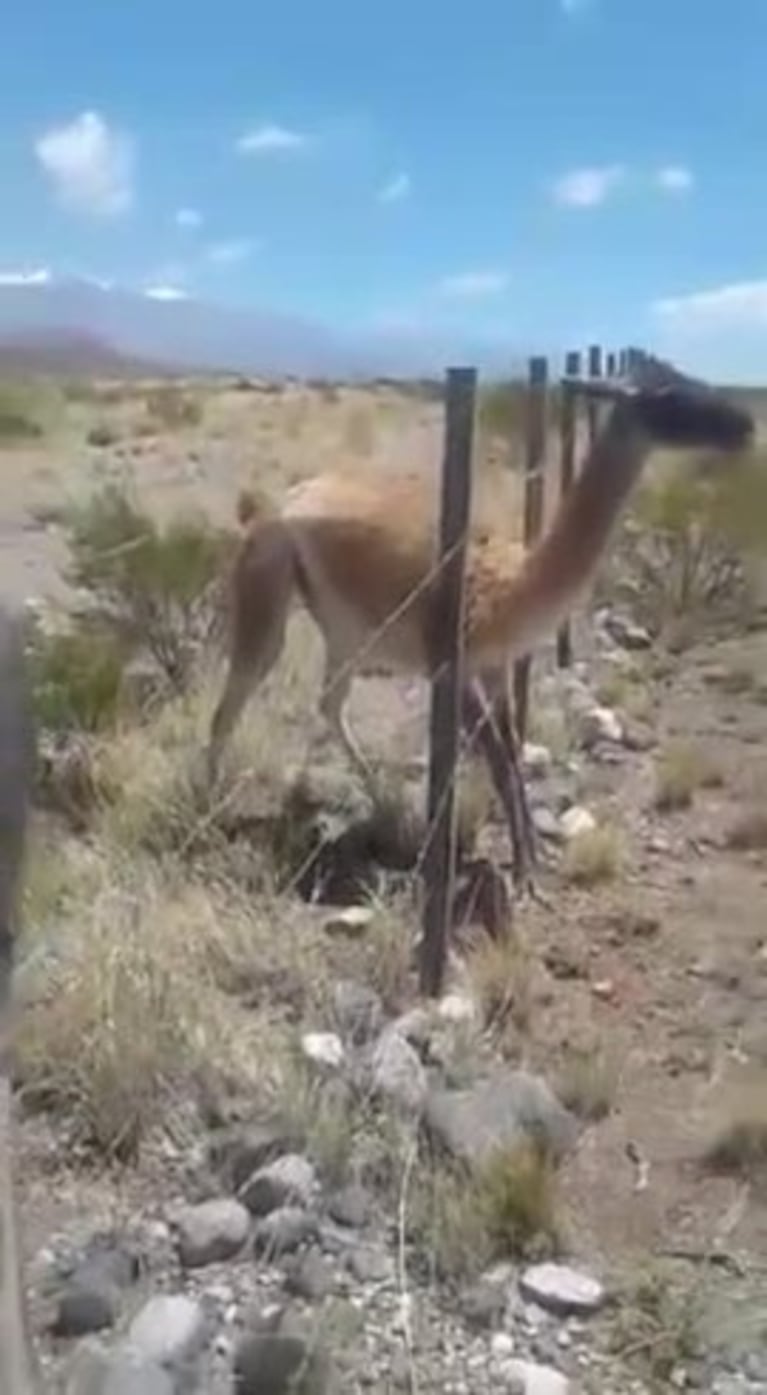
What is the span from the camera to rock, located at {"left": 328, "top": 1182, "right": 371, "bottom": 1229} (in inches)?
224

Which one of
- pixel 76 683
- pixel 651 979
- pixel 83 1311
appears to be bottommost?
pixel 651 979

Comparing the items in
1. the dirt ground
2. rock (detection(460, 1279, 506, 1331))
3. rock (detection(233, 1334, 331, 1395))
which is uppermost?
rock (detection(233, 1334, 331, 1395))

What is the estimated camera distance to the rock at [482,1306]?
5.27 m

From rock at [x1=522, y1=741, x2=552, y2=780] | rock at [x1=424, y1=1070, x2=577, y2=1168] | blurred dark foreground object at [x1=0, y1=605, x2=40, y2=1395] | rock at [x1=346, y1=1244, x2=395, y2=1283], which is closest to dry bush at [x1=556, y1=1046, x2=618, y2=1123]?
rock at [x1=424, y1=1070, x2=577, y2=1168]

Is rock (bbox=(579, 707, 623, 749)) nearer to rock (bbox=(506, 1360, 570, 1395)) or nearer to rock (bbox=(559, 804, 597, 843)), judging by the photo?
rock (bbox=(559, 804, 597, 843))

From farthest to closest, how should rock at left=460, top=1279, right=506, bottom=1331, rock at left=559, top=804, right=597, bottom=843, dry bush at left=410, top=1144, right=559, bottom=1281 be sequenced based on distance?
rock at left=559, top=804, right=597, bottom=843, dry bush at left=410, top=1144, right=559, bottom=1281, rock at left=460, top=1279, right=506, bottom=1331

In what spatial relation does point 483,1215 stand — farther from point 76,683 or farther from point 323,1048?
point 76,683

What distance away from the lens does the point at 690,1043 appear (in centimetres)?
779

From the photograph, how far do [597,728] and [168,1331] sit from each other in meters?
8.66

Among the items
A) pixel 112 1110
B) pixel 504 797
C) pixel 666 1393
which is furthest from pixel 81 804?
pixel 666 1393

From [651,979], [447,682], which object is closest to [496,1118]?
[447,682]

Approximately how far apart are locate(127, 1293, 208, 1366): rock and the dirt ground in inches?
19.7

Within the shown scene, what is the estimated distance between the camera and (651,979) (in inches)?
338

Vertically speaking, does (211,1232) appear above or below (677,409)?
below
